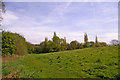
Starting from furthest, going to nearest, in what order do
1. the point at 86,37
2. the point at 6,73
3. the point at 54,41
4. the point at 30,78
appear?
the point at 86,37
the point at 54,41
the point at 6,73
the point at 30,78

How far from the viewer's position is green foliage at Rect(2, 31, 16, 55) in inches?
774

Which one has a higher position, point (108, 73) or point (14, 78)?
point (108, 73)

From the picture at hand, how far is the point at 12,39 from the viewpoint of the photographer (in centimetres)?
2139

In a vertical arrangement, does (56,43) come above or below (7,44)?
below

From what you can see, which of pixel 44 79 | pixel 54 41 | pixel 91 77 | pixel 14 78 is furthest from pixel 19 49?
pixel 54 41

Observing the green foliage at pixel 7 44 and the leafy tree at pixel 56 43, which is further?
the leafy tree at pixel 56 43

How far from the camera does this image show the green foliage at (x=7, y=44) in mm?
19672

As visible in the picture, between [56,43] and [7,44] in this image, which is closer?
[7,44]

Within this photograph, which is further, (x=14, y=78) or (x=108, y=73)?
(x=14, y=78)

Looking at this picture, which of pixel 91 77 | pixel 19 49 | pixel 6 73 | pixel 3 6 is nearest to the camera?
pixel 91 77

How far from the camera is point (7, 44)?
20.0m

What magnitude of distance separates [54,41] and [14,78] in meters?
39.8

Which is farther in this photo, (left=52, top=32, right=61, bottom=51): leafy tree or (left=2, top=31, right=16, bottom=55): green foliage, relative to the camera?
(left=52, top=32, right=61, bottom=51): leafy tree

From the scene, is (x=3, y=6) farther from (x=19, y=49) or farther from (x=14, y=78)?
(x=19, y=49)
